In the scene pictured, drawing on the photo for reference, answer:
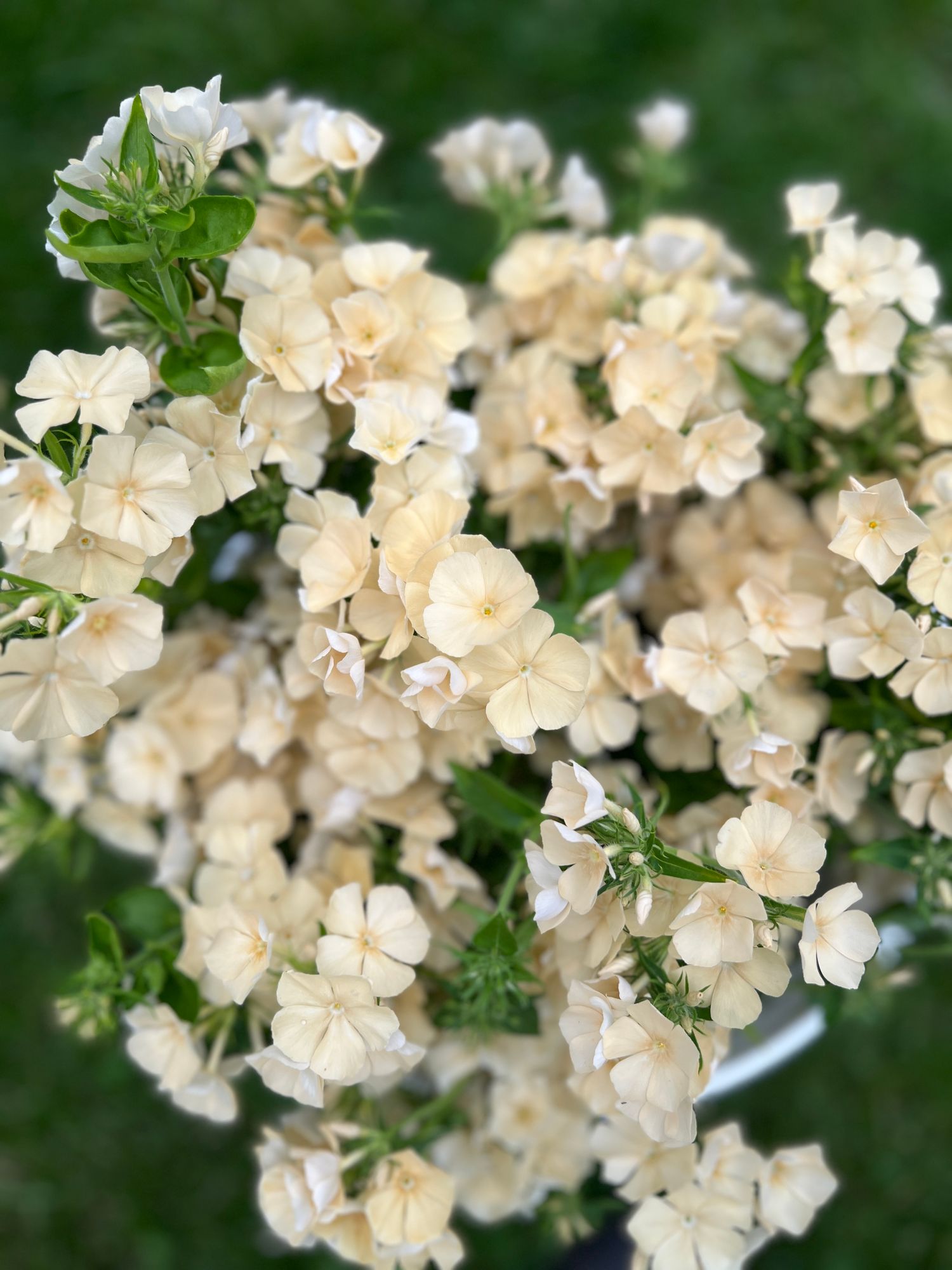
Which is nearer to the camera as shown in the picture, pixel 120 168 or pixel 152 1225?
pixel 120 168

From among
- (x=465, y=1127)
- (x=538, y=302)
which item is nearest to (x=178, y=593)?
(x=538, y=302)

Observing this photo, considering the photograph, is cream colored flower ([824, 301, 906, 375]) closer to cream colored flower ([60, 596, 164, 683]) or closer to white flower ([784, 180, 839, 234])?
white flower ([784, 180, 839, 234])

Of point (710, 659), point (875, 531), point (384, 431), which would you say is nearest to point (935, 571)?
point (875, 531)

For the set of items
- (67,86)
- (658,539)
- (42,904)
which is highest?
(67,86)

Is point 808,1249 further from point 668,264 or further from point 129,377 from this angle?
point 129,377

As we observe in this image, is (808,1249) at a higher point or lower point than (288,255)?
lower

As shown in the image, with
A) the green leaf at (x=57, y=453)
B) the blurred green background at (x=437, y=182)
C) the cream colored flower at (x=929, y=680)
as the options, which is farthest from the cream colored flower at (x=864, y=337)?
the blurred green background at (x=437, y=182)

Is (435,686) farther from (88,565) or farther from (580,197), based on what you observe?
(580,197)
